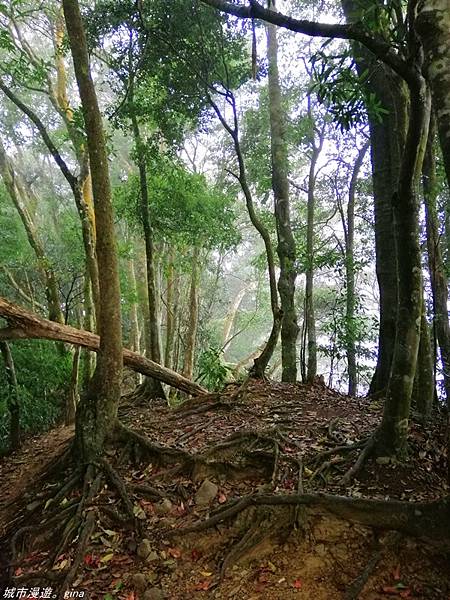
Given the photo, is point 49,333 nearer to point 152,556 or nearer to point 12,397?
point 12,397

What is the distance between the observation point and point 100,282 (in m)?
4.98

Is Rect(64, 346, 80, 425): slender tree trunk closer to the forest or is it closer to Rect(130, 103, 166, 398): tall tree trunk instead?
the forest

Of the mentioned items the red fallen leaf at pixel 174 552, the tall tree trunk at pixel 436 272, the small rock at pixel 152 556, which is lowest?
the small rock at pixel 152 556

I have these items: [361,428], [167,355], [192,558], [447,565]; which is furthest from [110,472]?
[167,355]

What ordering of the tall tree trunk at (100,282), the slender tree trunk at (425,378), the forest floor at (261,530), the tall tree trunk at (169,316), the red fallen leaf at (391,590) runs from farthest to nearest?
the tall tree trunk at (169,316) → the slender tree trunk at (425,378) → the tall tree trunk at (100,282) → the forest floor at (261,530) → the red fallen leaf at (391,590)

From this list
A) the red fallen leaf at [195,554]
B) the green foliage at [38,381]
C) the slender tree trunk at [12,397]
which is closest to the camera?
the red fallen leaf at [195,554]

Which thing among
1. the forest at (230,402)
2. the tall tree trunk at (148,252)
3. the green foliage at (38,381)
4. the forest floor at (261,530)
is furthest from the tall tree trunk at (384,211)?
the green foliage at (38,381)

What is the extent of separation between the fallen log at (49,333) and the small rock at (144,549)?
2786 mm

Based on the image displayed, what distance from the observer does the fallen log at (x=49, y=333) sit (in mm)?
5594

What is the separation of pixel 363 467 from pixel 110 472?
2.69 m

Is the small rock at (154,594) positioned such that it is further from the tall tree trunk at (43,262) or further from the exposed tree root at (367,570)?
the tall tree trunk at (43,262)

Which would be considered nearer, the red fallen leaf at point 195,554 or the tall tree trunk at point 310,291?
the red fallen leaf at point 195,554

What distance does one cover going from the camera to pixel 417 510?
2900 millimetres

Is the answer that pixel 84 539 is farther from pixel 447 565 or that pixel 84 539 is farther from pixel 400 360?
pixel 400 360
